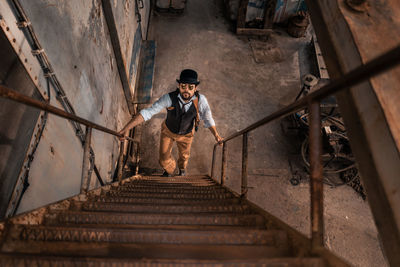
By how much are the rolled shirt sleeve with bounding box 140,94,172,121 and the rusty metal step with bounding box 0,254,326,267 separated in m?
2.57

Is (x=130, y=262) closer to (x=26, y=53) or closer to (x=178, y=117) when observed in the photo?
(x=26, y=53)

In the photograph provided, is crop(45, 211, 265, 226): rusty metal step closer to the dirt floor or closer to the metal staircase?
the metal staircase

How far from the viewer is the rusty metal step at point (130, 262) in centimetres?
97

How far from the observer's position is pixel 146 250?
1.22 meters

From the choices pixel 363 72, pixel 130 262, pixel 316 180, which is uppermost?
pixel 363 72

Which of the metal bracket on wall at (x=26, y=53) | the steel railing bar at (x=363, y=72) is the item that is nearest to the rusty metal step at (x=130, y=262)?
the steel railing bar at (x=363, y=72)

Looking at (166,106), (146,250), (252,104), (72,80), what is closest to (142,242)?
(146,250)

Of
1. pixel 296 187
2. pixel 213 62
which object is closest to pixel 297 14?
pixel 213 62

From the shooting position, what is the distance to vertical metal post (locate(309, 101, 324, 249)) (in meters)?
1.12

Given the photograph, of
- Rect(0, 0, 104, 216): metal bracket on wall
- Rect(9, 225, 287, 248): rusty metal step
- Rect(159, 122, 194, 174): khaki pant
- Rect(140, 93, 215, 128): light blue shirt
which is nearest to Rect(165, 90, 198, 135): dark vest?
Rect(140, 93, 215, 128): light blue shirt

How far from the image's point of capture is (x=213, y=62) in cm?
793

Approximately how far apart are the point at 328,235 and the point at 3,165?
5.88m

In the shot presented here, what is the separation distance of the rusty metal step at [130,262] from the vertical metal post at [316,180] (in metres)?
0.13

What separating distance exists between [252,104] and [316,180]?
245 inches
